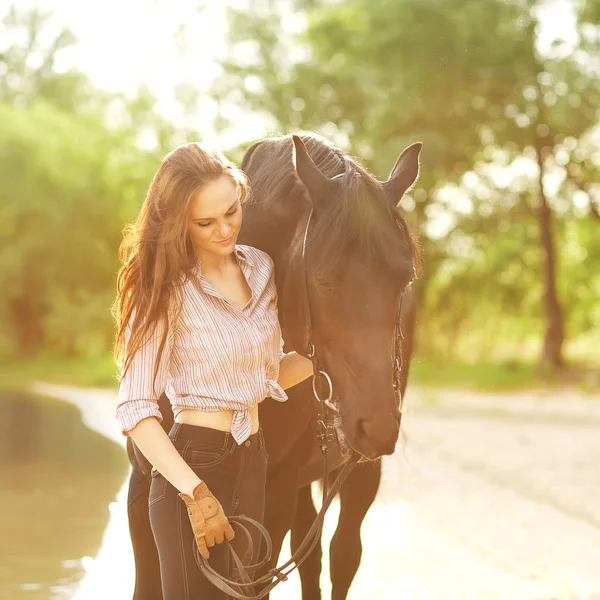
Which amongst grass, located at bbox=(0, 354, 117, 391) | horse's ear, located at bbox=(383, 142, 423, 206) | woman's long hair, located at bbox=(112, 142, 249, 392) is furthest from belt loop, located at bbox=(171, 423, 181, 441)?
grass, located at bbox=(0, 354, 117, 391)

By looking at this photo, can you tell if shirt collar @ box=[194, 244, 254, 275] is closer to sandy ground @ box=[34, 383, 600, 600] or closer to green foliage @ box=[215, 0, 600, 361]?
sandy ground @ box=[34, 383, 600, 600]

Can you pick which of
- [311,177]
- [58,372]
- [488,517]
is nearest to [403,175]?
[311,177]

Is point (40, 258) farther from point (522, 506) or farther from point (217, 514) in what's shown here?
point (217, 514)

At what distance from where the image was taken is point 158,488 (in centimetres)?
319

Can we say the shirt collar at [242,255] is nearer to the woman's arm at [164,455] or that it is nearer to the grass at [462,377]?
the woman's arm at [164,455]

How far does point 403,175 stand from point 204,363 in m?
0.86

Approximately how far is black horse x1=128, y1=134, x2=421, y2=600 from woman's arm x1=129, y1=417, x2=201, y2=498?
45 cm

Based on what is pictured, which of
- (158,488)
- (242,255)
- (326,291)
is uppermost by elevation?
(242,255)

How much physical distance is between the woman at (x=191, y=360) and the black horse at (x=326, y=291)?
229 mm

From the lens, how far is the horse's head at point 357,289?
320cm

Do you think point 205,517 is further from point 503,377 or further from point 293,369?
point 503,377

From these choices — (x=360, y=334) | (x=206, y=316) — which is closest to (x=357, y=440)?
(x=360, y=334)

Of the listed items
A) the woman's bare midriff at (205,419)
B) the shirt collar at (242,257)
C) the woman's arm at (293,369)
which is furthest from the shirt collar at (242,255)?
the woman's bare midriff at (205,419)

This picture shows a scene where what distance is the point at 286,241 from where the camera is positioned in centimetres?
400
